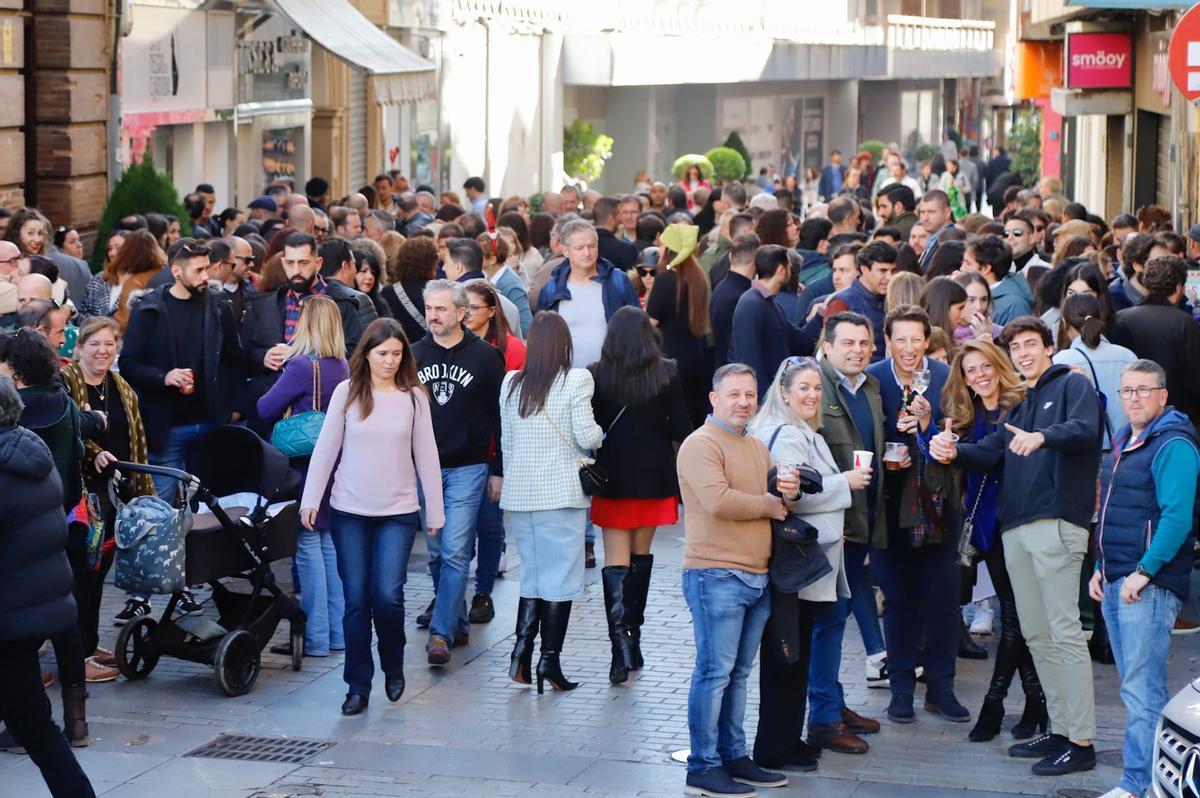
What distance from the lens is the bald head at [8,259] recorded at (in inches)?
434

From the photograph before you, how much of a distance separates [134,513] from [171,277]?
133 inches

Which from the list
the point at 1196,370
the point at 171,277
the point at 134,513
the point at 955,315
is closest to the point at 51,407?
the point at 134,513

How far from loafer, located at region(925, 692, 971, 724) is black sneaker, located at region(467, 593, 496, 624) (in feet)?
9.01

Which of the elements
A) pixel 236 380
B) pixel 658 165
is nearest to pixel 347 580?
pixel 236 380

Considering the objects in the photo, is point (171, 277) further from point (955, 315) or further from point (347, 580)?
point (955, 315)

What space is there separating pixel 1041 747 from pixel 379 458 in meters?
3.18

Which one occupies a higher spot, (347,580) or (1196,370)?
(1196,370)

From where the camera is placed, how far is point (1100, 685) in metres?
9.50

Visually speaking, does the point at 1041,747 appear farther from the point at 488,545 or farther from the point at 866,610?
the point at 488,545

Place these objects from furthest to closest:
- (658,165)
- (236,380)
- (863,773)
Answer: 1. (658,165)
2. (236,380)
3. (863,773)

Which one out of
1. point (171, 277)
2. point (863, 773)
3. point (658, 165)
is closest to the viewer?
point (863, 773)

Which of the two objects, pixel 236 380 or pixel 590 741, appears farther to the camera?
pixel 236 380

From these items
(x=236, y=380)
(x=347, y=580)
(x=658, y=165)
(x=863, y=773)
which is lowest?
(x=863, y=773)

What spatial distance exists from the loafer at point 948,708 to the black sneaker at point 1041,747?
20.1 inches
